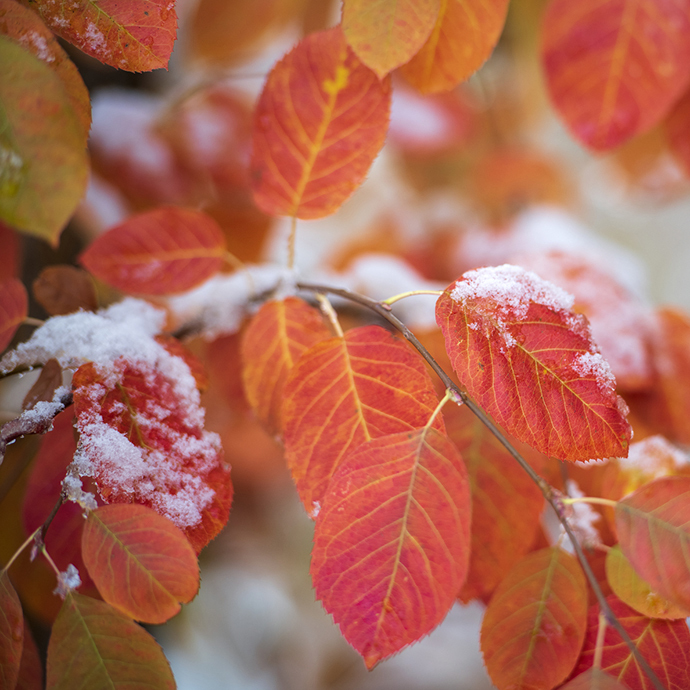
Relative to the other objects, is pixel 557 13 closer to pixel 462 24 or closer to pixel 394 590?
pixel 462 24

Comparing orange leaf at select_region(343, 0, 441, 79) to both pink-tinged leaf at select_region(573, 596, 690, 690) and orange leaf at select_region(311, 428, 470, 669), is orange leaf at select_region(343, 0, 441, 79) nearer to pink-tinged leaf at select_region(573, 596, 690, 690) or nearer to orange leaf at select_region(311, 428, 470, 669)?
orange leaf at select_region(311, 428, 470, 669)

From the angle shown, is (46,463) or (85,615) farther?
(46,463)

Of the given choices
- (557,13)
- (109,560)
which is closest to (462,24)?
(557,13)

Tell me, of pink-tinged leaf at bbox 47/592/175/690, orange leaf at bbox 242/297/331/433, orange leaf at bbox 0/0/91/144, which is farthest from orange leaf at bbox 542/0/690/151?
pink-tinged leaf at bbox 47/592/175/690

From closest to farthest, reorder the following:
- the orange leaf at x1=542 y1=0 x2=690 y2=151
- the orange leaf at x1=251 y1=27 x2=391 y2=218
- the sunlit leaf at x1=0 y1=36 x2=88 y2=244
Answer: the sunlit leaf at x1=0 y1=36 x2=88 y2=244, the orange leaf at x1=251 y1=27 x2=391 y2=218, the orange leaf at x1=542 y1=0 x2=690 y2=151

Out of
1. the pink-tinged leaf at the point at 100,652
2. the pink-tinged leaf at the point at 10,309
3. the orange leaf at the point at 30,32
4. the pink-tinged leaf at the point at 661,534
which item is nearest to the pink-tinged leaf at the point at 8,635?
the pink-tinged leaf at the point at 100,652
